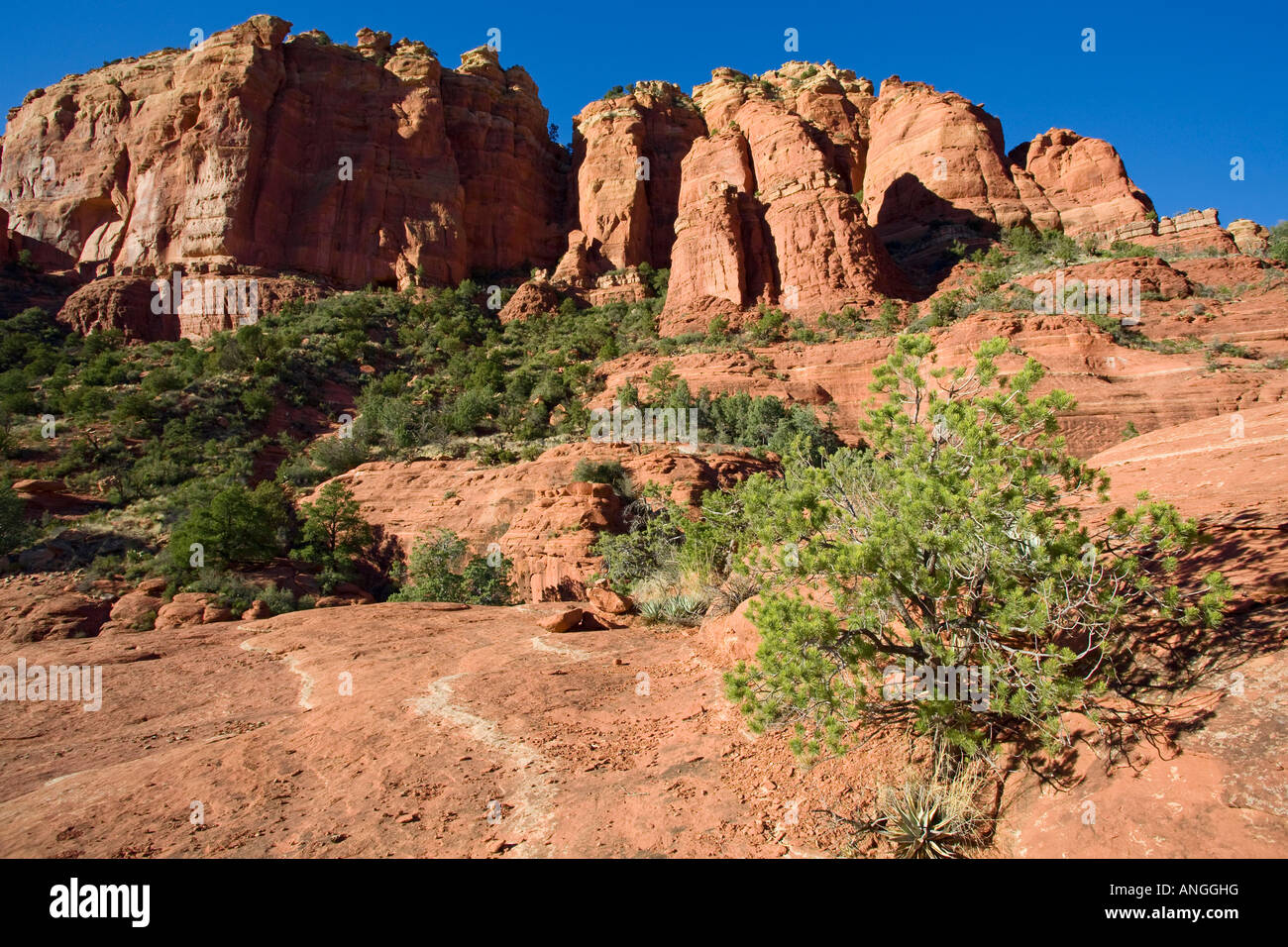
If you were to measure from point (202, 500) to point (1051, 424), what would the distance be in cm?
2582

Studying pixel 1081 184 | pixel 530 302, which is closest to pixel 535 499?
pixel 530 302

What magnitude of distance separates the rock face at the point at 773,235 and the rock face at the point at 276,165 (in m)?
18.1

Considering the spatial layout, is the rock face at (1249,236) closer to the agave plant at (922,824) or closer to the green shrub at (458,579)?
the green shrub at (458,579)

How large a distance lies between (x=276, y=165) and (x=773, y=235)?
118 feet

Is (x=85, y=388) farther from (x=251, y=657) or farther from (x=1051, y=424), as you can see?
(x=1051, y=424)

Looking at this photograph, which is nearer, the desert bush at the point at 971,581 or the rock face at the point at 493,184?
the desert bush at the point at 971,581

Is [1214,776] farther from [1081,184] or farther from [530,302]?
[1081,184]

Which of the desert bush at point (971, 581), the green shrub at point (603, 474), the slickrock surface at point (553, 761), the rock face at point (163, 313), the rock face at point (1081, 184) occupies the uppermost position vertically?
the rock face at point (1081, 184)

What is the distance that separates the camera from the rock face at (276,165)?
153 ft

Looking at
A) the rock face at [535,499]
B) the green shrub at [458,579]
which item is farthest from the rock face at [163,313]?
the green shrub at [458,579]

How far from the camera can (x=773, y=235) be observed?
38.8 metres

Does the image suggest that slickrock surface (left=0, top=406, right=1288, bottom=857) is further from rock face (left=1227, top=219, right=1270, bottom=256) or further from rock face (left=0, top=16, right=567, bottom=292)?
rock face (left=0, top=16, right=567, bottom=292)

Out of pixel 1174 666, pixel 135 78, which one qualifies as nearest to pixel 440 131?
pixel 135 78

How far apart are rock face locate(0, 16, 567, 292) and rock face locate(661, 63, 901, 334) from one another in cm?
1814
